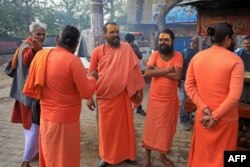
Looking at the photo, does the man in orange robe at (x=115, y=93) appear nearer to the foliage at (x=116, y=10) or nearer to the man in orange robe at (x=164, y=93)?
the man in orange robe at (x=164, y=93)

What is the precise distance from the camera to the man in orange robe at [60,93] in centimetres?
294

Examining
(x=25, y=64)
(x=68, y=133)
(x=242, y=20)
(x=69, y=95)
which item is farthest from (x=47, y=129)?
(x=242, y=20)

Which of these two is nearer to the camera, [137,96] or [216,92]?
[216,92]

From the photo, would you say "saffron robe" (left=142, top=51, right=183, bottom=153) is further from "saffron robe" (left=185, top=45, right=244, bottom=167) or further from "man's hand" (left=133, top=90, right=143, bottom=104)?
"saffron robe" (left=185, top=45, right=244, bottom=167)

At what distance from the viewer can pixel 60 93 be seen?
3.00 m

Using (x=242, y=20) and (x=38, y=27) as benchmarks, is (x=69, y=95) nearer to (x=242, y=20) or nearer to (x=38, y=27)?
(x=38, y=27)

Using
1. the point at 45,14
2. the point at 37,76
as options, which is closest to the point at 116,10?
the point at 45,14

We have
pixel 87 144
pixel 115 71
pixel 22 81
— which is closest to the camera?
pixel 22 81

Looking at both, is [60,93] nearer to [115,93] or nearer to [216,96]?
[115,93]

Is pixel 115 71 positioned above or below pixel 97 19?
below

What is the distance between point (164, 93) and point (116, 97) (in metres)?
0.65

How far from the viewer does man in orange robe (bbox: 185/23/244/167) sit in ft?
9.11

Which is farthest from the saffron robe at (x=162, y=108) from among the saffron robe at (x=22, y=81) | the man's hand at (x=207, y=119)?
the saffron robe at (x=22, y=81)

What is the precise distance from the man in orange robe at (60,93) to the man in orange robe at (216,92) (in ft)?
3.68
